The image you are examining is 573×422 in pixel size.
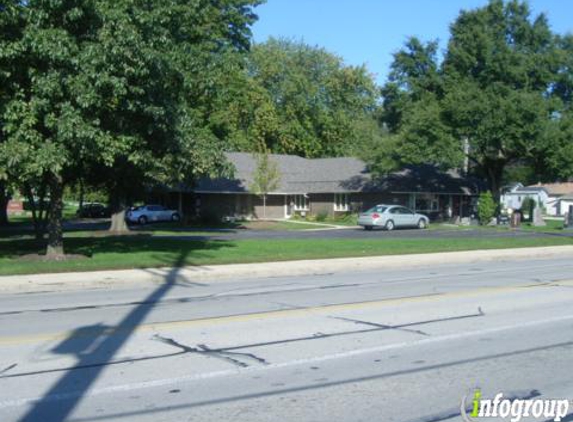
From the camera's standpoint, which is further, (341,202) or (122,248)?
(341,202)

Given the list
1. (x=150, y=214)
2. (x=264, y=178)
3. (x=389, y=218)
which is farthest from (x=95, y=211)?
(x=389, y=218)

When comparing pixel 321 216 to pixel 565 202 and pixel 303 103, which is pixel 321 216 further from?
pixel 565 202

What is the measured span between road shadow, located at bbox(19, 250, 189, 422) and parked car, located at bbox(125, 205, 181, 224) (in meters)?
39.1

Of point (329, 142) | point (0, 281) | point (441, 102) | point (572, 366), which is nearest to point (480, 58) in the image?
point (441, 102)

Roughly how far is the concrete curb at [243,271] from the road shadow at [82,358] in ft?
11.8

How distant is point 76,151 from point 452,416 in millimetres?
13422

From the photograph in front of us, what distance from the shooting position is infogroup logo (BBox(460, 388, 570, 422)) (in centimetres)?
584

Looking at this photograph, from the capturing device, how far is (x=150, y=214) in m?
51.7

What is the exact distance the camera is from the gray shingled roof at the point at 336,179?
2092 inches

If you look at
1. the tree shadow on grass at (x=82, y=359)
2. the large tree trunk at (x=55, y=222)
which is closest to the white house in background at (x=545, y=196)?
the large tree trunk at (x=55, y=222)

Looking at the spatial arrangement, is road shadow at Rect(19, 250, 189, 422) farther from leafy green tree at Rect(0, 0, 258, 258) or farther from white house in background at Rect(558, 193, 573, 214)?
white house in background at Rect(558, 193, 573, 214)

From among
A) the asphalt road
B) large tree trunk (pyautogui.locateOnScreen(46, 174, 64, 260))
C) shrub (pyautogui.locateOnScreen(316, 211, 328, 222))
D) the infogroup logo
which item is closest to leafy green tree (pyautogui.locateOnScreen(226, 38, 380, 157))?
shrub (pyautogui.locateOnScreen(316, 211, 328, 222))

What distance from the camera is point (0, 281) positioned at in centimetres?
1558

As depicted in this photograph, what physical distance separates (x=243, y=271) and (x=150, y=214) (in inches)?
1350
